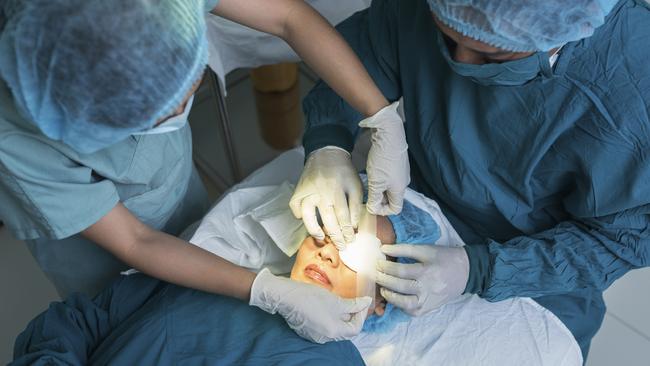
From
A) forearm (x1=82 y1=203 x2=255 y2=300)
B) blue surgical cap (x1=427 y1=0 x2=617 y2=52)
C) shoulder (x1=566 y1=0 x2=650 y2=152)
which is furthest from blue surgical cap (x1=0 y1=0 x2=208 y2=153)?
shoulder (x1=566 y1=0 x2=650 y2=152)

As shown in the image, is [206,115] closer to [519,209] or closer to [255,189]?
[255,189]

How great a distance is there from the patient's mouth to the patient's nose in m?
0.03

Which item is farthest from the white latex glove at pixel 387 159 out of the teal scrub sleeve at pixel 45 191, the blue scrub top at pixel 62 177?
the teal scrub sleeve at pixel 45 191

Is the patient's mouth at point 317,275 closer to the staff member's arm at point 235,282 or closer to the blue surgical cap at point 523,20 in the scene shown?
the staff member's arm at point 235,282

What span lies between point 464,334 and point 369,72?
0.78m

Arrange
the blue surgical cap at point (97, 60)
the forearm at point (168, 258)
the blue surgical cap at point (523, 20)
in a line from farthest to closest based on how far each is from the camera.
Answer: the forearm at point (168, 258)
the blue surgical cap at point (523, 20)
the blue surgical cap at point (97, 60)

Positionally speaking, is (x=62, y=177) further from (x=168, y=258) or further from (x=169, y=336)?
(x=169, y=336)

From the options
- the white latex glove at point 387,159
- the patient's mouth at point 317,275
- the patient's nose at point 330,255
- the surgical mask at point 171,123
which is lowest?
the patient's mouth at point 317,275

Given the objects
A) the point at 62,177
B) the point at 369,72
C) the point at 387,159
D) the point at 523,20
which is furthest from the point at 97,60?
the point at 369,72

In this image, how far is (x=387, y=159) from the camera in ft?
4.69

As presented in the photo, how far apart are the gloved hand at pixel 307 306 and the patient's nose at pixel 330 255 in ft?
0.35

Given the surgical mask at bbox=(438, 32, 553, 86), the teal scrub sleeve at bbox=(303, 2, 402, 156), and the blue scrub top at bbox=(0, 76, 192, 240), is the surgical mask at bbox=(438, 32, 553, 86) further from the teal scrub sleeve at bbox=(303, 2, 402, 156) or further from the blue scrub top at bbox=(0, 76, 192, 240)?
the blue scrub top at bbox=(0, 76, 192, 240)

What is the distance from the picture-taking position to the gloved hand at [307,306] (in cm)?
129

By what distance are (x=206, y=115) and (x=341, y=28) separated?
1.52 meters
